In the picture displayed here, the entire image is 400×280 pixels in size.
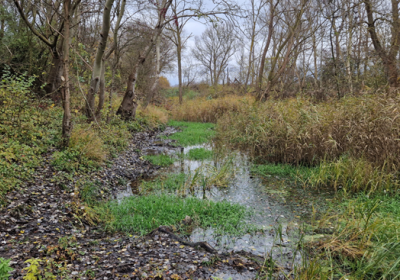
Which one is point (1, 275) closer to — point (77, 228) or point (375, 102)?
point (77, 228)

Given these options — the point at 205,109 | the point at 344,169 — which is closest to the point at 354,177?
the point at 344,169

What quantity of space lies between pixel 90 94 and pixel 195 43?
28441 mm

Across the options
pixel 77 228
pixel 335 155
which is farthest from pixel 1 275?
pixel 335 155

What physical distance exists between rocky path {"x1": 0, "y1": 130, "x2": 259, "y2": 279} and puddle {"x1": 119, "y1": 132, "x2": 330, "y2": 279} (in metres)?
0.35

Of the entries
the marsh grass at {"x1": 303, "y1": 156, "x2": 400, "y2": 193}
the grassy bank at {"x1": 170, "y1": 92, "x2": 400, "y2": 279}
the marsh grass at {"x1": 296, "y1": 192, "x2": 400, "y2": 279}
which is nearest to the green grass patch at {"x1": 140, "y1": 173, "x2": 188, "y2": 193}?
the grassy bank at {"x1": 170, "y1": 92, "x2": 400, "y2": 279}

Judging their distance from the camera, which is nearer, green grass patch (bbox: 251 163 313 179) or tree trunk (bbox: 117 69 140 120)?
green grass patch (bbox: 251 163 313 179)

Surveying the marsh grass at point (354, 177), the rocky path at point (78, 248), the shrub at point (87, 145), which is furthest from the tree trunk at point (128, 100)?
the marsh grass at point (354, 177)

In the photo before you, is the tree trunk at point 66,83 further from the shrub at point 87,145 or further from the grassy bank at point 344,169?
the grassy bank at point 344,169

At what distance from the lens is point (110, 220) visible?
3.98 meters

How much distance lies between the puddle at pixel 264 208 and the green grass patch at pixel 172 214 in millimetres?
192

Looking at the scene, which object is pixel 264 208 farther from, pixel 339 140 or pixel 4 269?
pixel 4 269

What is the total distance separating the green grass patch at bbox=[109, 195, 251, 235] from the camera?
3.87 meters

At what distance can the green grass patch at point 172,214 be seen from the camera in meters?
3.87

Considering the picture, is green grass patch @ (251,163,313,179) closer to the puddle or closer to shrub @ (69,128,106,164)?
the puddle
